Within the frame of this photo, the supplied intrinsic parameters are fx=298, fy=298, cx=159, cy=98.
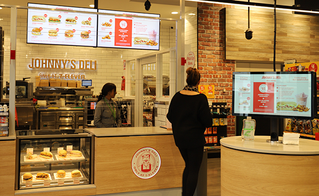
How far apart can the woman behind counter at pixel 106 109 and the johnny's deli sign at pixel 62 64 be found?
0.37 metres

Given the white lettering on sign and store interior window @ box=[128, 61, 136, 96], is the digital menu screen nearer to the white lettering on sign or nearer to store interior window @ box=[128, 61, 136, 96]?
store interior window @ box=[128, 61, 136, 96]

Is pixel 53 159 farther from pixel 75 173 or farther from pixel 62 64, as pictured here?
pixel 62 64

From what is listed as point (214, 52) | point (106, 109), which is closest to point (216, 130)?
point (214, 52)

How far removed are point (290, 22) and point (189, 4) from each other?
98.8 inches

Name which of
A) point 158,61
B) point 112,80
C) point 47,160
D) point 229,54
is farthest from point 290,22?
point 47,160

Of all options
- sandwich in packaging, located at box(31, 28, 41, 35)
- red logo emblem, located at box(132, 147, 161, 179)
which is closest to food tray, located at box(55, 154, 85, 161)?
red logo emblem, located at box(132, 147, 161, 179)

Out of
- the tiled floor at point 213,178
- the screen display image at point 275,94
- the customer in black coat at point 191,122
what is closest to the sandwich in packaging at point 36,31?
the customer in black coat at point 191,122

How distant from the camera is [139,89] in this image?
447 centimetres

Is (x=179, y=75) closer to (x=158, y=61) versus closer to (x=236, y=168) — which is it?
(x=158, y=61)

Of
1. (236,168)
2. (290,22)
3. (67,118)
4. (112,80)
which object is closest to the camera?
(236,168)

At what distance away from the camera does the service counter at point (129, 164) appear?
3.33 metres

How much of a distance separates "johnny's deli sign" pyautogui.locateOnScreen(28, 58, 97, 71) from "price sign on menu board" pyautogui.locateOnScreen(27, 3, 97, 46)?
22 cm

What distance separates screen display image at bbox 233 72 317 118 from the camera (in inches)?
98.0

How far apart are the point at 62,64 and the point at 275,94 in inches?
98.0
